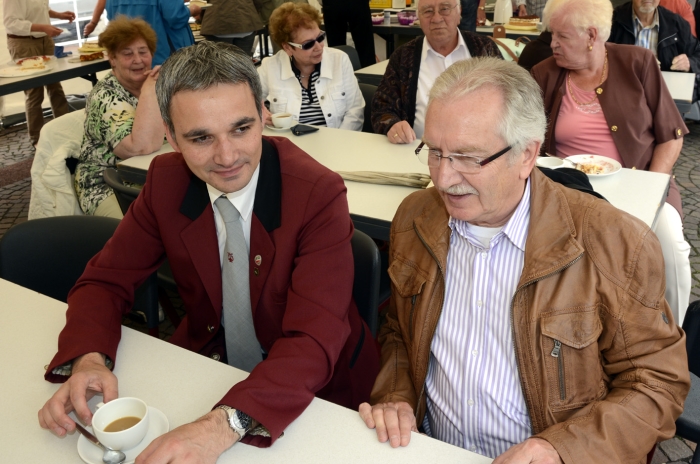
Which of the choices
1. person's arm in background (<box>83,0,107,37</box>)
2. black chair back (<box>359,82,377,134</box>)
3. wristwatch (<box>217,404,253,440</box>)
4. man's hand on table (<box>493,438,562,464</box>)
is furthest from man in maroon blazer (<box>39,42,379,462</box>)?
person's arm in background (<box>83,0,107,37</box>)

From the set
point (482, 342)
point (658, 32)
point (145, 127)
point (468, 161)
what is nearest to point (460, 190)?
point (468, 161)

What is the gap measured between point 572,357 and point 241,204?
0.91 meters

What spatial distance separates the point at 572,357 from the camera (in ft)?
4.38

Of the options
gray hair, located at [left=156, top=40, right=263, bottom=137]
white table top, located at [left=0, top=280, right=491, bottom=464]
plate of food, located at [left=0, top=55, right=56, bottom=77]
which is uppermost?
gray hair, located at [left=156, top=40, right=263, bottom=137]

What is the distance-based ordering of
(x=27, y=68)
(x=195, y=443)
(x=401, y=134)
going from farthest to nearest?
(x=27, y=68) → (x=401, y=134) → (x=195, y=443)

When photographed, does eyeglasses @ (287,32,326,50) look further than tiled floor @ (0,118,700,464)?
Yes

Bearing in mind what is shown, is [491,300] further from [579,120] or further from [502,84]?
[579,120]

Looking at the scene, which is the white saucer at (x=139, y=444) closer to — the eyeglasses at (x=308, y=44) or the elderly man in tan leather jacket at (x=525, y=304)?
the elderly man in tan leather jacket at (x=525, y=304)

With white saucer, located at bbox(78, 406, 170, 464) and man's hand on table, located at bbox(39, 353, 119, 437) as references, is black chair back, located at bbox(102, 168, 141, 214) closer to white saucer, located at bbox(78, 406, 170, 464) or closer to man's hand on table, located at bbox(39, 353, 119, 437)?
man's hand on table, located at bbox(39, 353, 119, 437)

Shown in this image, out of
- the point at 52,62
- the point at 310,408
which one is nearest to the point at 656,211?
the point at 310,408

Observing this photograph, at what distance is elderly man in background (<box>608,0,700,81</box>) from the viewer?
462 centimetres

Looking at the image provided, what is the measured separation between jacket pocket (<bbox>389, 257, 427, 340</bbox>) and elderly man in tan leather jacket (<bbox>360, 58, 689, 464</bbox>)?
11 millimetres

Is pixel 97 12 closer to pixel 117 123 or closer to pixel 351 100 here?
pixel 351 100

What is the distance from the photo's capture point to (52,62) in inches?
219
